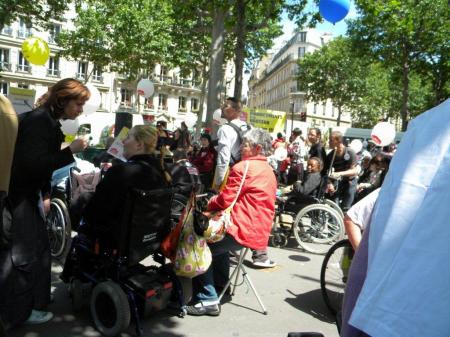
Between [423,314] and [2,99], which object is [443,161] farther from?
[2,99]

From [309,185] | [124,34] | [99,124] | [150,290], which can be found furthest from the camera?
[124,34]

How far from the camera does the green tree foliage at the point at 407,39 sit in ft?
78.3

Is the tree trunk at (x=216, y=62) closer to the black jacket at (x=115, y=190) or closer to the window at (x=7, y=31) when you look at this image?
the black jacket at (x=115, y=190)

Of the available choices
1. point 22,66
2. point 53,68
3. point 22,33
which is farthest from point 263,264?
point 53,68

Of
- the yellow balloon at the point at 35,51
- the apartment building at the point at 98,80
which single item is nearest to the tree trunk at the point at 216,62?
the yellow balloon at the point at 35,51

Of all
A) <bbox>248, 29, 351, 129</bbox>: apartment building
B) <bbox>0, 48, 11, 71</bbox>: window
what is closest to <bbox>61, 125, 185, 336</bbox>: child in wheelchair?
<bbox>0, 48, 11, 71</bbox>: window

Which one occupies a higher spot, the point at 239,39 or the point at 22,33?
the point at 22,33

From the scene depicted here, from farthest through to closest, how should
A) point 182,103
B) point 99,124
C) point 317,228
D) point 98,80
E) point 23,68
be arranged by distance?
1. point 182,103
2. point 98,80
3. point 23,68
4. point 99,124
5. point 317,228

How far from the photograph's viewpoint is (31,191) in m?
3.07

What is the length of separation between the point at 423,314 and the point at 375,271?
0.11 metres

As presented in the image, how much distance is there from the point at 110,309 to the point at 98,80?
170ft

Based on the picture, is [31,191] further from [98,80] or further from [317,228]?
[98,80]

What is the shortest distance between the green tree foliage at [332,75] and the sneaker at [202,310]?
163 ft

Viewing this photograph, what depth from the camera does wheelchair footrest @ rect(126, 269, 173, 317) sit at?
3.41 meters
